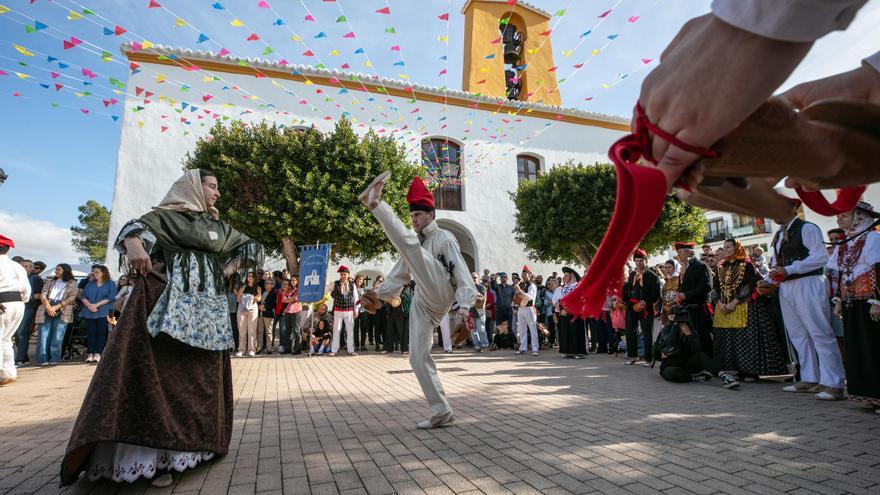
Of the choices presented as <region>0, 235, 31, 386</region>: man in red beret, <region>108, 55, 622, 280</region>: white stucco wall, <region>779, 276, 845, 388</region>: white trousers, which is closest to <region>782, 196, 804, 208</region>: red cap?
<region>779, 276, 845, 388</region>: white trousers

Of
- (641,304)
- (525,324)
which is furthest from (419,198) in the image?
(525,324)

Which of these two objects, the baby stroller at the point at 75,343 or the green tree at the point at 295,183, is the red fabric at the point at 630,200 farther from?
the green tree at the point at 295,183

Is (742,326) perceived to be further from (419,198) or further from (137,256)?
(137,256)

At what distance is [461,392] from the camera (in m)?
5.95

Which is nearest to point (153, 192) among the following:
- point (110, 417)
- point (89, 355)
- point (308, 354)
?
point (89, 355)

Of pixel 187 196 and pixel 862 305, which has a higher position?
pixel 187 196

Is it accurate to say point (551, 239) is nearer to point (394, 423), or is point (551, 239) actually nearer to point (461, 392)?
point (461, 392)

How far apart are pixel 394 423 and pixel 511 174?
1946cm

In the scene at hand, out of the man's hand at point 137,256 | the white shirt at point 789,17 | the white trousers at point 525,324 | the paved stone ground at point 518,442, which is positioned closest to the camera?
the white shirt at point 789,17

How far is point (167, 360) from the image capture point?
9.71ft

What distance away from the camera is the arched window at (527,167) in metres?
23.1

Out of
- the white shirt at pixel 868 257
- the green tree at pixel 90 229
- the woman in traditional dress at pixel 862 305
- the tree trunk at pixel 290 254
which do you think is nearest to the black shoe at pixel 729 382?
the woman in traditional dress at pixel 862 305

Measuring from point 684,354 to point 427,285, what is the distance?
15.1 ft

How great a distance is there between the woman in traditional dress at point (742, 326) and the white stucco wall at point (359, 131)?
46.4 feet
